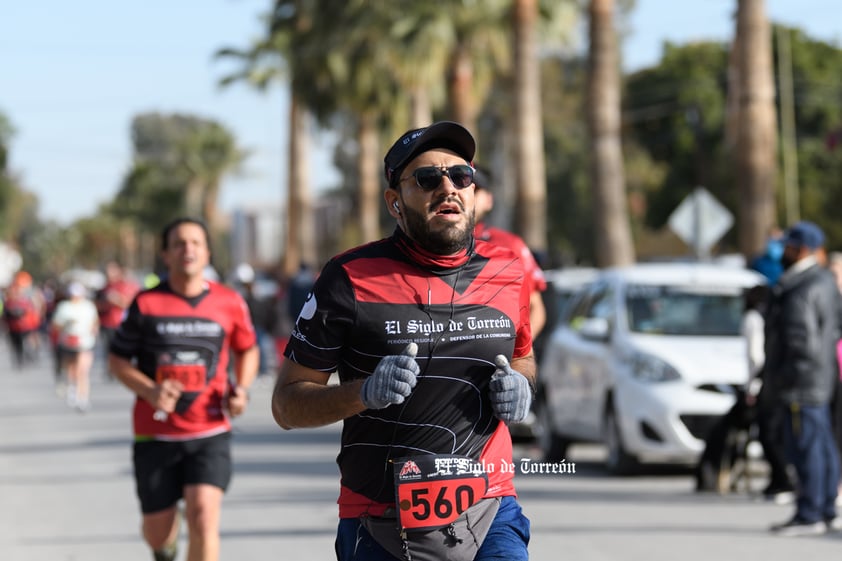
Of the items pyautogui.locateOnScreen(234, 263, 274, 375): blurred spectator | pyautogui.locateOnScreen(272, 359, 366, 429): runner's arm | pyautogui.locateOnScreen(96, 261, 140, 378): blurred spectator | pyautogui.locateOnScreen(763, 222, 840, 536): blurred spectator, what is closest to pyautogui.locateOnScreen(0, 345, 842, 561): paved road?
pyautogui.locateOnScreen(763, 222, 840, 536): blurred spectator

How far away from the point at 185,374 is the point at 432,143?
3816 millimetres

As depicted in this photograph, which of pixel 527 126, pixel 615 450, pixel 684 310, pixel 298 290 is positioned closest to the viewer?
pixel 615 450

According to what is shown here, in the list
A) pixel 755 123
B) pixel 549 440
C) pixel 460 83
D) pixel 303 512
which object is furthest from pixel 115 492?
pixel 460 83

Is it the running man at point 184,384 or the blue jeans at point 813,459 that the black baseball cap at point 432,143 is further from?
the blue jeans at point 813,459

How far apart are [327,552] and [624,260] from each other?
17184 millimetres

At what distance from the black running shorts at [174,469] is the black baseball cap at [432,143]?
3411 millimetres

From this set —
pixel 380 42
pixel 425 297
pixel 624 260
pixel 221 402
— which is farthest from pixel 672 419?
pixel 380 42

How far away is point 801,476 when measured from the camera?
10969 mm

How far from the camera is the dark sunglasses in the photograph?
4.71 metres

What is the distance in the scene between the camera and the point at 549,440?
15242 millimetres

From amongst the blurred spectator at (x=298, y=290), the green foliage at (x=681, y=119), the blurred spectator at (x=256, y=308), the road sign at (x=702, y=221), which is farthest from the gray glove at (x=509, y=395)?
the green foliage at (x=681, y=119)

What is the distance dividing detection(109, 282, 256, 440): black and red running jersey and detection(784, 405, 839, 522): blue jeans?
409cm

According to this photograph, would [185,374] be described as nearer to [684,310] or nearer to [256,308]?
[684,310]

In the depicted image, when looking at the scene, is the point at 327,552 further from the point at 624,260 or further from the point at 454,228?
the point at 624,260
